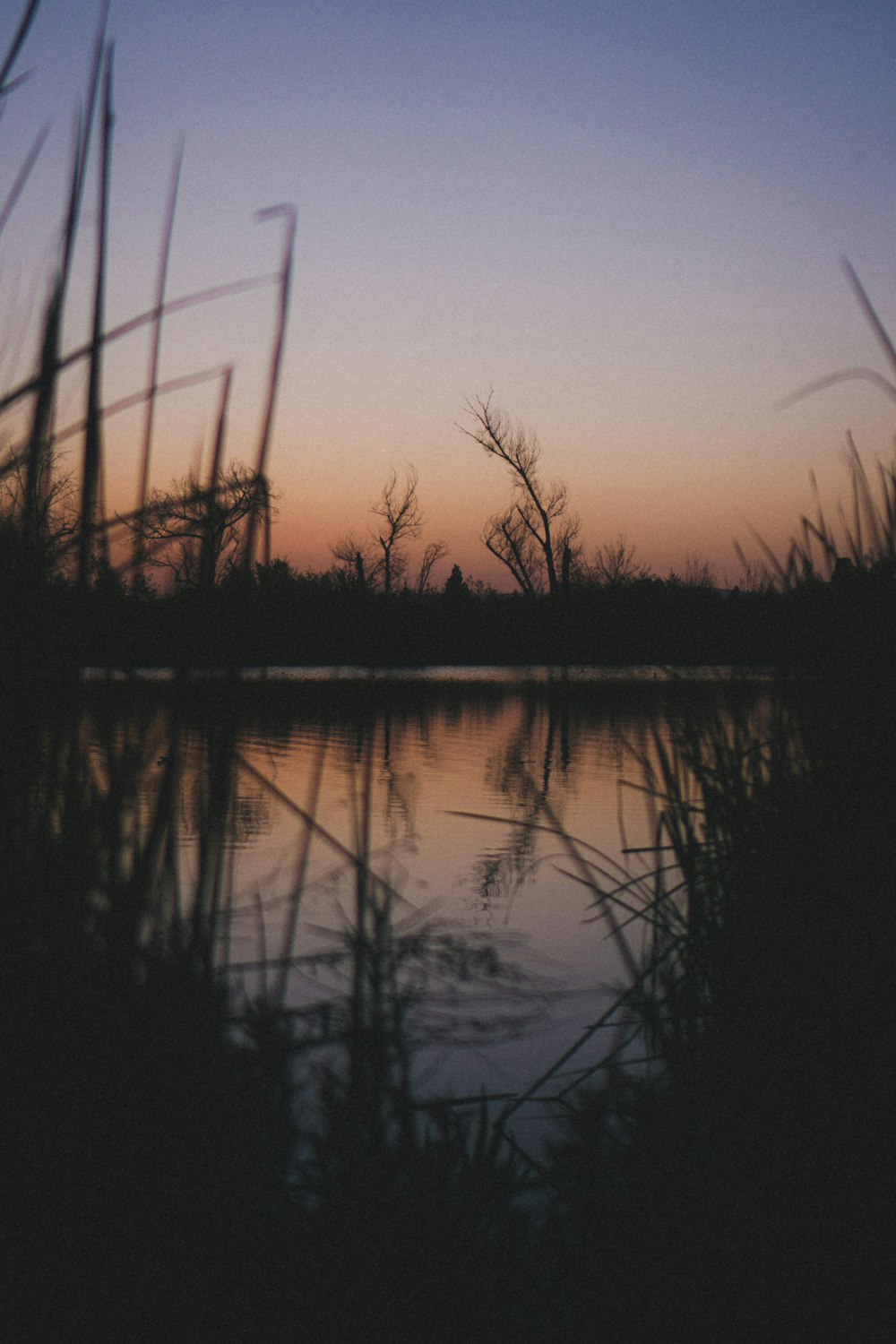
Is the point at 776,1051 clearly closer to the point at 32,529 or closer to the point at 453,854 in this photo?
the point at 32,529

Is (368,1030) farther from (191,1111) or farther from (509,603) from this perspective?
(509,603)

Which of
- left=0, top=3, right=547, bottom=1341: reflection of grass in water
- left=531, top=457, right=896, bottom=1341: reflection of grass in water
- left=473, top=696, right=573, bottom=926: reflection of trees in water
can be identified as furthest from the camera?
left=473, top=696, right=573, bottom=926: reflection of trees in water

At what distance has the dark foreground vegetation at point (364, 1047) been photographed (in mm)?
945

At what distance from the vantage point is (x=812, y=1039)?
1494 millimetres

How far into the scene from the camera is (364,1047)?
→ 1017 millimetres

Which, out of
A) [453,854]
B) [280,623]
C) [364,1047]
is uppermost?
[280,623]

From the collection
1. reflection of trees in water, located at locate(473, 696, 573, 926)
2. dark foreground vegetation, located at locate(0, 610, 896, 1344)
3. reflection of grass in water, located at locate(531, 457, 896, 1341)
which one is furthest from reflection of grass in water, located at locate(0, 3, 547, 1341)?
reflection of grass in water, located at locate(531, 457, 896, 1341)

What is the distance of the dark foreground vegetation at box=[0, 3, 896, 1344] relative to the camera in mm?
945

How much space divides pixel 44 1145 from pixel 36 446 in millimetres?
633

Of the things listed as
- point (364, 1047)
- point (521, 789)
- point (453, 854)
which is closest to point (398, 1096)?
point (364, 1047)

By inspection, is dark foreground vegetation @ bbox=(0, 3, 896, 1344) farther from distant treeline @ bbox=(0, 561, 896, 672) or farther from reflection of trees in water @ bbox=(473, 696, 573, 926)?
reflection of trees in water @ bbox=(473, 696, 573, 926)

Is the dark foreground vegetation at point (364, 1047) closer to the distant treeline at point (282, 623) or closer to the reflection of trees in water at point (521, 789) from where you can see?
the distant treeline at point (282, 623)

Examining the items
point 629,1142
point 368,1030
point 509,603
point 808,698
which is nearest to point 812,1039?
point 629,1142

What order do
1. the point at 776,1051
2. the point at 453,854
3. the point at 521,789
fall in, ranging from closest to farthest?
the point at 776,1051, the point at 453,854, the point at 521,789
